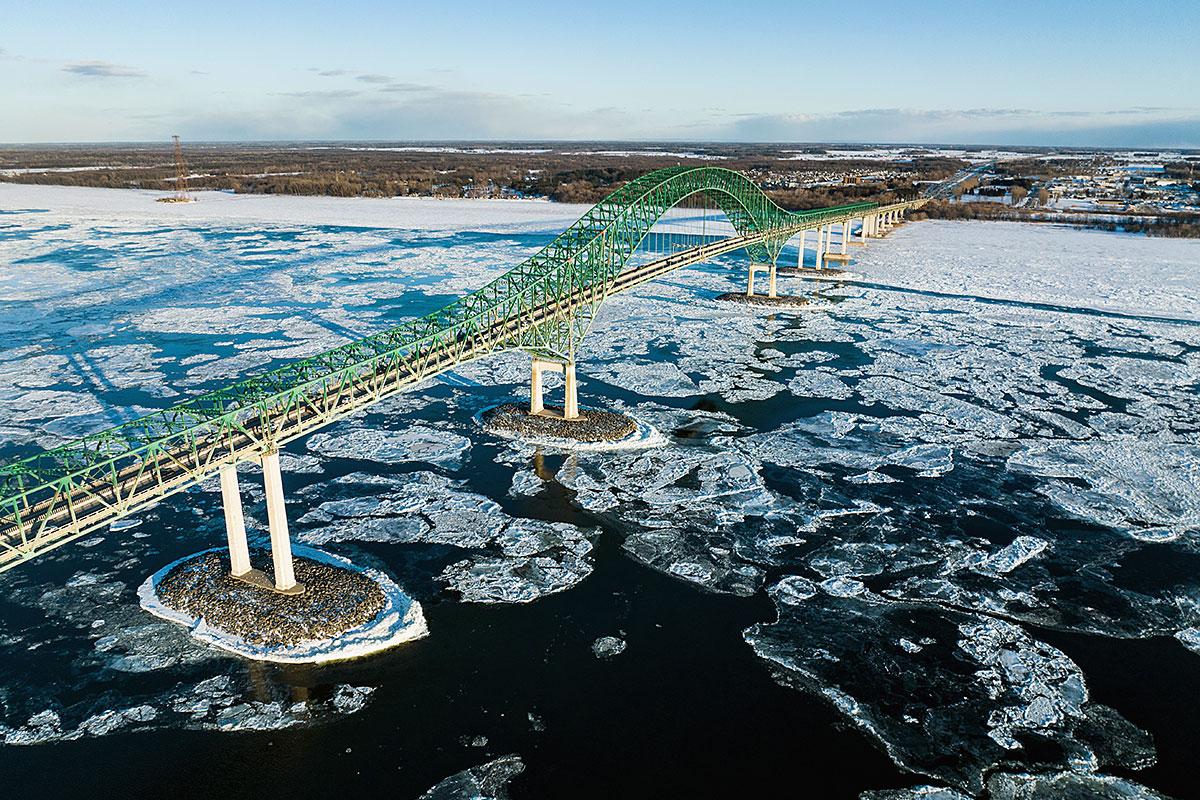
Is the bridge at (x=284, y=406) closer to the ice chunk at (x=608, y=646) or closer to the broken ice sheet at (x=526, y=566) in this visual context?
the broken ice sheet at (x=526, y=566)

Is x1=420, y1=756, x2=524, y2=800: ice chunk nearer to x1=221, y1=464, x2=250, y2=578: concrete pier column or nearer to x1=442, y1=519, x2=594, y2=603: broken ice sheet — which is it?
x1=442, y1=519, x2=594, y2=603: broken ice sheet

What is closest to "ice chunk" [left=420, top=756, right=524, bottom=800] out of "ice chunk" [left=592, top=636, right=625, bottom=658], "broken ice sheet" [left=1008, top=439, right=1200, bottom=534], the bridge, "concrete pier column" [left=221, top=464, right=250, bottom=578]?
"ice chunk" [left=592, top=636, right=625, bottom=658]

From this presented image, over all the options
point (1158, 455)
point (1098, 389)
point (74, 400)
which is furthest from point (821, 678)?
point (74, 400)

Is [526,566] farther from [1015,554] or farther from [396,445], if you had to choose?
[1015,554]

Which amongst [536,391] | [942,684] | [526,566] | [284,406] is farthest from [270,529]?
[942,684]

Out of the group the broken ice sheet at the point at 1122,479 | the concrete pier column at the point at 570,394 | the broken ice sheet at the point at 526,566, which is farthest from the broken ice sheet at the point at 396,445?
the broken ice sheet at the point at 1122,479

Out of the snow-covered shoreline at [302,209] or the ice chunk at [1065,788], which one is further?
the snow-covered shoreline at [302,209]
